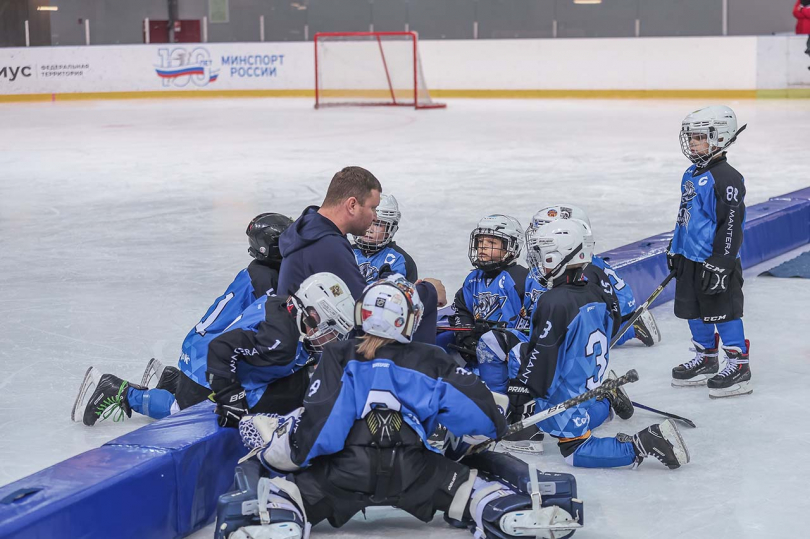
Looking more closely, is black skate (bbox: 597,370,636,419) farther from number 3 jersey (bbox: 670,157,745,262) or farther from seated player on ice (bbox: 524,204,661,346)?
number 3 jersey (bbox: 670,157,745,262)

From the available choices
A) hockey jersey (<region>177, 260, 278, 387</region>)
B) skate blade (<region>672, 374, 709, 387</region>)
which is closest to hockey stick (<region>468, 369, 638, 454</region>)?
hockey jersey (<region>177, 260, 278, 387</region>)

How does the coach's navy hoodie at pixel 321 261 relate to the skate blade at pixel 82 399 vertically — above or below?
above

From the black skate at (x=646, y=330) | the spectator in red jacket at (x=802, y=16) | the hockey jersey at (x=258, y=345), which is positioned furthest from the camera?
the spectator in red jacket at (x=802, y=16)

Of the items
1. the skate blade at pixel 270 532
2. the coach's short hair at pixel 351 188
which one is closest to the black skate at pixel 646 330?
the coach's short hair at pixel 351 188

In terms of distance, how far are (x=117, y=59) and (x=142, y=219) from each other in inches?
537

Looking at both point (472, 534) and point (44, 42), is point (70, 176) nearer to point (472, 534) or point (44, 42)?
point (472, 534)

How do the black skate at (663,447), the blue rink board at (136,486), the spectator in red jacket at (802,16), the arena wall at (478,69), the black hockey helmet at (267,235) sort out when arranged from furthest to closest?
the arena wall at (478,69), the spectator in red jacket at (802,16), the black hockey helmet at (267,235), the black skate at (663,447), the blue rink board at (136,486)

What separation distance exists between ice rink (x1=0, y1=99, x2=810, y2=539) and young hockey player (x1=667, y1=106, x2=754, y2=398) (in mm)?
156

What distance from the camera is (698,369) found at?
429cm

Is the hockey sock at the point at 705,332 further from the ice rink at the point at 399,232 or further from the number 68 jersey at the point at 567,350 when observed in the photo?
the number 68 jersey at the point at 567,350

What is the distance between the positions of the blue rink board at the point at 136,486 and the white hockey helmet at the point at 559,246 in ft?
3.40

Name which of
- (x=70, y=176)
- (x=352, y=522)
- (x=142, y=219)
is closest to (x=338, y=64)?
(x=70, y=176)

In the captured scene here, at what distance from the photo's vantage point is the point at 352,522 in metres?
3.00

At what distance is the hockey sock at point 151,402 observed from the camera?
3879 mm
